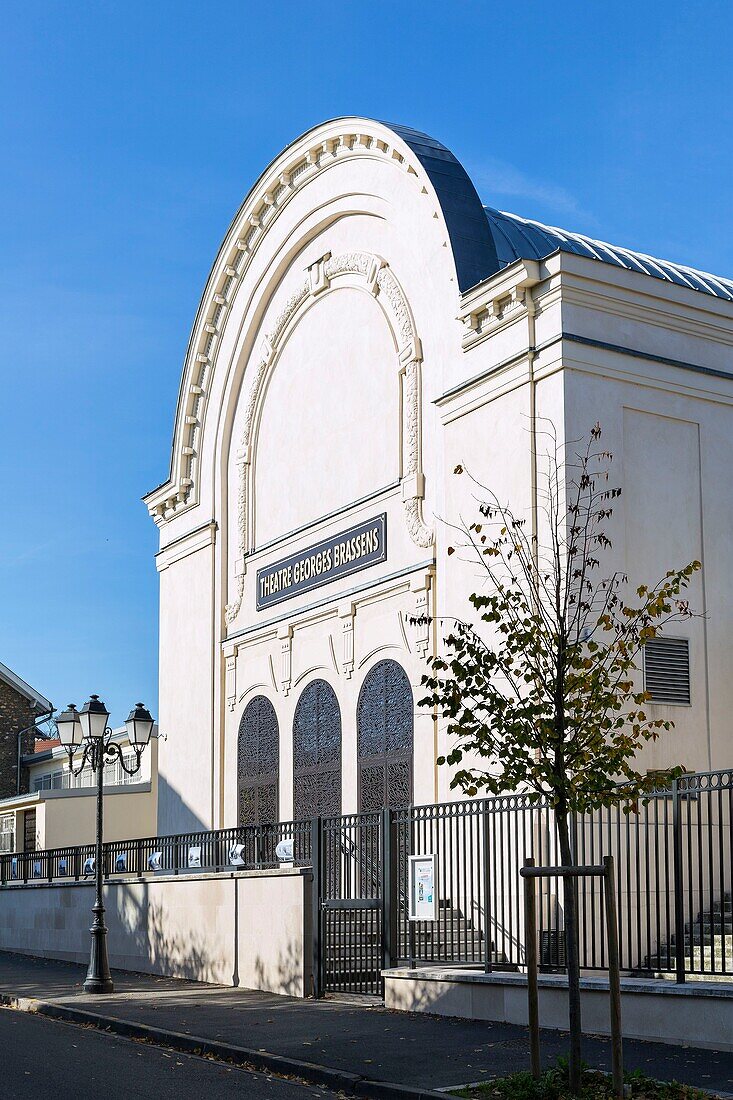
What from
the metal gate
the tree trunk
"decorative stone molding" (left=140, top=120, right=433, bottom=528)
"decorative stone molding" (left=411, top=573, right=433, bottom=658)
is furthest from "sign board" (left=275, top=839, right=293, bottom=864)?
"decorative stone molding" (left=140, top=120, right=433, bottom=528)

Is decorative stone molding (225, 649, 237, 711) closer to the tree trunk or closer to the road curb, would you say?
the road curb

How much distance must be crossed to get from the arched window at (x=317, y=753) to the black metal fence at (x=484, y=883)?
175 inches

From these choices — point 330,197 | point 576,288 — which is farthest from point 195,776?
point 576,288

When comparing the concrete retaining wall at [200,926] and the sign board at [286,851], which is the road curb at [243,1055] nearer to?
the concrete retaining wall at [200,926]

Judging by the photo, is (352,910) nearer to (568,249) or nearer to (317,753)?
(317,753)

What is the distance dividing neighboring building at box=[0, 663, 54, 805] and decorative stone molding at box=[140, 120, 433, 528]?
72.0ft

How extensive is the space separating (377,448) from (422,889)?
10.5m

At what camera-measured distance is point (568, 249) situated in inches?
1013

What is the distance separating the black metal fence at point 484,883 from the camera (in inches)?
572

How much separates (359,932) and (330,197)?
49.9 ft

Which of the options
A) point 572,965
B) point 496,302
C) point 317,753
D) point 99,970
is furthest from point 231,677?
point 572,965

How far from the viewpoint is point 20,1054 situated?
1300cm

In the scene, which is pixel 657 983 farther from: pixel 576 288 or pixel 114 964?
pixel 114 964

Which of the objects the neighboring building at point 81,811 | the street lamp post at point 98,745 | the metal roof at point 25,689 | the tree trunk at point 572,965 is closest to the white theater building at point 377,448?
the street lamp post at point 98,745
